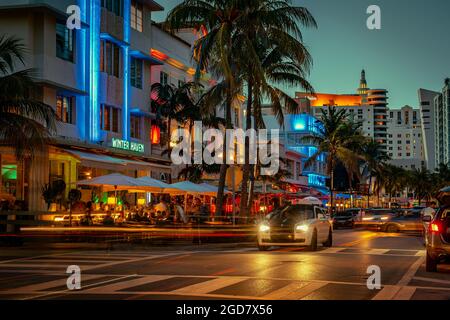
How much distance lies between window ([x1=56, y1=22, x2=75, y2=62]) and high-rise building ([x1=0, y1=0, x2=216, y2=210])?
48mm

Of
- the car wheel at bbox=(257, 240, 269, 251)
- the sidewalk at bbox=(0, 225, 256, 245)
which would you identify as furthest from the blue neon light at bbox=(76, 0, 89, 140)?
the car wheel at bbox=(257, 240, 269, 251)

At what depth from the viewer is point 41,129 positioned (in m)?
24.0

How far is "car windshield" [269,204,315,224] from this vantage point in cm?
2452

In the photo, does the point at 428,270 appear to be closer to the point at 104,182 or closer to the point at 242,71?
the point at 104,182

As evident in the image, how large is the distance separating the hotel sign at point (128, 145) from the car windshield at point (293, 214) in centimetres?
1258

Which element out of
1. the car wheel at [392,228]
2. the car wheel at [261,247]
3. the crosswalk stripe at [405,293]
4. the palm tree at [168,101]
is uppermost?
the palm tree at [168,101]

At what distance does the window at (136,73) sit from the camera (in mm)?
39938

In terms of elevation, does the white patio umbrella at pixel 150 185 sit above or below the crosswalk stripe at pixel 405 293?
above

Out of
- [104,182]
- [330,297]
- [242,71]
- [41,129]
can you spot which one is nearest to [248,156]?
[242,71]

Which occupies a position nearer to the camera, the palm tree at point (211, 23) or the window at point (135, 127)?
the palm tree at point (211, 23)

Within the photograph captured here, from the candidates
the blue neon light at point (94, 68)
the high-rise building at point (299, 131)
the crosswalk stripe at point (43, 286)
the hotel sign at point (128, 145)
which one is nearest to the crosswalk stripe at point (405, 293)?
the crosswalk stripe at point (43, 286)

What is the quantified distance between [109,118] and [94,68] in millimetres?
3238

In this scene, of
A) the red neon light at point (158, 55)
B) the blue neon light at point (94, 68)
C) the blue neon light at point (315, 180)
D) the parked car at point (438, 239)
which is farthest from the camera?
the blue neon light at point (315, 180)
